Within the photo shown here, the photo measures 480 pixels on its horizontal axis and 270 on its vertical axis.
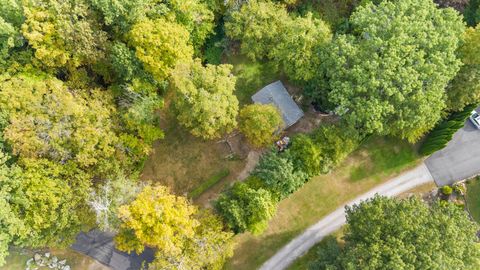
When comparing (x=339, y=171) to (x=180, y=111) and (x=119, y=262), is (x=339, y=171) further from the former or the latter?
(x=119, y=262)

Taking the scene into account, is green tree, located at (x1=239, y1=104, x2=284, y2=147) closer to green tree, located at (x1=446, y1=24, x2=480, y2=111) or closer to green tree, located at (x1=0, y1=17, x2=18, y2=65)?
green tree, located at (x1=446, y1=24, x2=480, y2=111)

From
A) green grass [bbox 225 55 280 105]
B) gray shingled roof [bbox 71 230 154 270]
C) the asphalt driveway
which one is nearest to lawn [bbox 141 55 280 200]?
green grass [bbox 225 55 280 105]

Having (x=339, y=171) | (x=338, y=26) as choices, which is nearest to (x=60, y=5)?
(x=338, y=26)

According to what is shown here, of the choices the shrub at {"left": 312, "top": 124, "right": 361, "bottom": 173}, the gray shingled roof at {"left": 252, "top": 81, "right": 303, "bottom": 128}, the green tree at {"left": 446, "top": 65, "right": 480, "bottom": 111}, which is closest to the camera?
the green tree at {"left": 446, "top": 65, "right": 480, "bottom": 111}

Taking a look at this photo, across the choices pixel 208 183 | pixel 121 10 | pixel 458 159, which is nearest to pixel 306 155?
pixel 208 183

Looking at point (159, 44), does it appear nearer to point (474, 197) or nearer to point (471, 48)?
point (471, 48)
